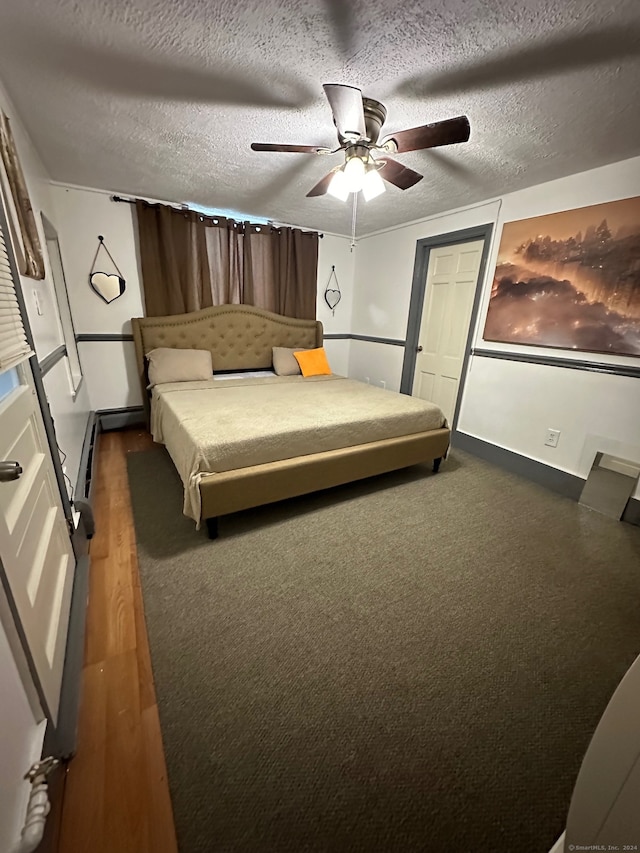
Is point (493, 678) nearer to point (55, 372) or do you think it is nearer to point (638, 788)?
Answer: point (638, 788)

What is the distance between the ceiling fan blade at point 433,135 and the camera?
1.36 m

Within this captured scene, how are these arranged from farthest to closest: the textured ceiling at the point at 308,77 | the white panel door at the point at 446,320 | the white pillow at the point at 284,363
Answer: the white pillow at the point at 284,363, the white panel door at the point at 446,320, the textured ceiling at the point at 308,77

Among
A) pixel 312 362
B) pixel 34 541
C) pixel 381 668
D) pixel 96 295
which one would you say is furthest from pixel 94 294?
pixel 381 668

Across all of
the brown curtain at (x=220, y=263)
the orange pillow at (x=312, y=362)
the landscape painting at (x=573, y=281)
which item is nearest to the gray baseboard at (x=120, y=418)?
the brown curtain at (x=220, y=263)

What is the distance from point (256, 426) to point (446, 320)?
2.40 m

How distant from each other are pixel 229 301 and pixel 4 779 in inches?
144

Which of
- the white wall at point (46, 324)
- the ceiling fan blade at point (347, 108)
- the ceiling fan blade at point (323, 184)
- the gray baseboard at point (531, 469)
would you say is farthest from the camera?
the gray baseboard at point (531, 469)

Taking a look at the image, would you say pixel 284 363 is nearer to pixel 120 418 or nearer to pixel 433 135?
pixel 120 418

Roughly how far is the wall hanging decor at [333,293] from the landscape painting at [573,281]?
2053mm

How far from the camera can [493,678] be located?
4.01 feet

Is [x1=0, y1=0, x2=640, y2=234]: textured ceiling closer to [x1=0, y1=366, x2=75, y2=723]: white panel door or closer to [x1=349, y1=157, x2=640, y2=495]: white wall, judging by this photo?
[x1=349, y1=157, x2=640, y2=495]: white wall

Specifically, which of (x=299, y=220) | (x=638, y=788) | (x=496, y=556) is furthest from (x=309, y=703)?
(x=299, y=220)

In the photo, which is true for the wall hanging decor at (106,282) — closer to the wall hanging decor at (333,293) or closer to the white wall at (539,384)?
the wall hanging decor at (333,293)

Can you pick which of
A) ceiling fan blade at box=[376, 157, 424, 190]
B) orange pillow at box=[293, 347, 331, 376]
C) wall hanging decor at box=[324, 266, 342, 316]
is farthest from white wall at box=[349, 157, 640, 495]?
ceiling fan blade at box=[376, 157, 424, 190]
